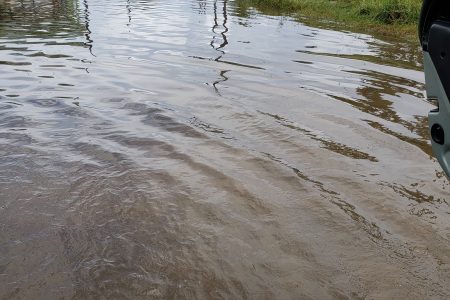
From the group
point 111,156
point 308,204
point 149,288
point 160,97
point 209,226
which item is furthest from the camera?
point 160,97

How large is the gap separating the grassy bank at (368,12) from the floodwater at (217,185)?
7124 mm

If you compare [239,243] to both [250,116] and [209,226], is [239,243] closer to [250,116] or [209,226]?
[209,226]

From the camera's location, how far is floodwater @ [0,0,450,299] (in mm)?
2016

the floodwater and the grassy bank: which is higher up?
the grassy bank

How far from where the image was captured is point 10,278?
1922 millimetres

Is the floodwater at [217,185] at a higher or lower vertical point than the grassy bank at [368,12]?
lower

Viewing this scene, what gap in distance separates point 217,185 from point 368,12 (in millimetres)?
15016

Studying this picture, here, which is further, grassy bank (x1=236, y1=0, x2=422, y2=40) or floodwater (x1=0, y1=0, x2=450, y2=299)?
grassy bank (x1=236, y1=0, x2=422, y2=40)

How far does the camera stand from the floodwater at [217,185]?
2016mm

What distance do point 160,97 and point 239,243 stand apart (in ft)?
11.0

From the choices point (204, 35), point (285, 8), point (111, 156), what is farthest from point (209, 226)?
point (285, 8)

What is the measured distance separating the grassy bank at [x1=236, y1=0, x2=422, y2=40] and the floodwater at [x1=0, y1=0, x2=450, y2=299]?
7.12m

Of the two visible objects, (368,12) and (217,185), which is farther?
(368,12)

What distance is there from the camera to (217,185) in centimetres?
301
